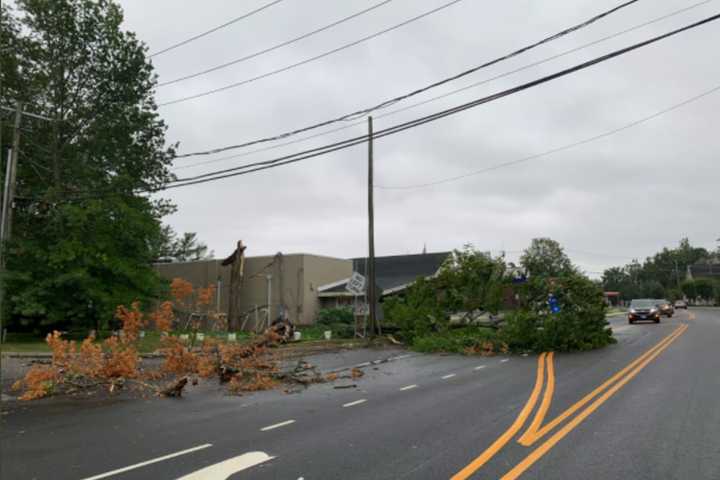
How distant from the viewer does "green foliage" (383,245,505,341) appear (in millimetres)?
21253

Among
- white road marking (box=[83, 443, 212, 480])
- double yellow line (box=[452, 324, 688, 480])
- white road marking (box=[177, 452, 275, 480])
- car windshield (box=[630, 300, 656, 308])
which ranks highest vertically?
car windshield (box=[630, 300, 656, 308])

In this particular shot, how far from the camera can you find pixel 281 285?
3148 centimetres

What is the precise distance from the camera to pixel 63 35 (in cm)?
2533

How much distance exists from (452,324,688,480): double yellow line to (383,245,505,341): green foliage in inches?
288

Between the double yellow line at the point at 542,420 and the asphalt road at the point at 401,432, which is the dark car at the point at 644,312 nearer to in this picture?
the double yellow line at the point at 542,420

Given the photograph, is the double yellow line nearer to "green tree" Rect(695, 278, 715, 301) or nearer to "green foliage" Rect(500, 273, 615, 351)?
"green foliage" Rect(500, 273, 615, 351)

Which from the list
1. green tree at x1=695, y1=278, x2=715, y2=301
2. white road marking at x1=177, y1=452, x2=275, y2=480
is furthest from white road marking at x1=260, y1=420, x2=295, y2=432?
green tree at x1=695, y1=278, x2=715, y2=301

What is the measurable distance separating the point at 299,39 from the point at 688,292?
10115 cm

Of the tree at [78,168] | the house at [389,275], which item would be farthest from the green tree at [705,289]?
the tree at [78,168]

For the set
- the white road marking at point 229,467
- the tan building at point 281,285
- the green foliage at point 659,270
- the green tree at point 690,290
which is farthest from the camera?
the green foliage at point 659,270

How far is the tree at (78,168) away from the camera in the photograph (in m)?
24.1

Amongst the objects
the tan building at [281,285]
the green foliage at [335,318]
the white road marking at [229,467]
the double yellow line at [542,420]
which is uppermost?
the tan building at [281,285]

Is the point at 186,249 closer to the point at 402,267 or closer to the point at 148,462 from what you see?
the point at 402,267

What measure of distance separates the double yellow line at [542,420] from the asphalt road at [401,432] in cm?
2
